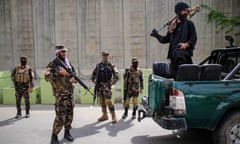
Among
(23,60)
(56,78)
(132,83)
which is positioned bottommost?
(132,83)

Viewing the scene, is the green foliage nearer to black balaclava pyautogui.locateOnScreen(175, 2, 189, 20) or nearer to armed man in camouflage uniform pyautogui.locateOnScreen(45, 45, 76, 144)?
black balaclava pyautogui.locateOnScreen(175, 2, 189, 20)

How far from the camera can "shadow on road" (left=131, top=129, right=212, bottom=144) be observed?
Answer: 5.93 meters

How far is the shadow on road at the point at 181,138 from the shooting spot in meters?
5.93

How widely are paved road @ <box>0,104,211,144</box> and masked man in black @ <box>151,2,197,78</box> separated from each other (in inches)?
56.3

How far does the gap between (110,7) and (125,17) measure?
2.60ft

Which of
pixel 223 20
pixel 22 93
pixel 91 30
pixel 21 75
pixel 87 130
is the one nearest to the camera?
pixel 87 130

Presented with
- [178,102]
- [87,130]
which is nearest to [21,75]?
[87,130]

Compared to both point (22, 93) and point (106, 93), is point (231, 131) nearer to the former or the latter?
point (106, 93)

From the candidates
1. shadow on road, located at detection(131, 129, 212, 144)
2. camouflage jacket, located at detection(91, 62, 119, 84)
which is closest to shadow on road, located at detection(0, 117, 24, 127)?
camouflage jacket, located at detection(91, 62, 119, 84)

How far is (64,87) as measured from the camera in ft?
19.1

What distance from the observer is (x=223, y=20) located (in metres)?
12.0

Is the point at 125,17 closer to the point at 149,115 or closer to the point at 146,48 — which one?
the point at 146,48

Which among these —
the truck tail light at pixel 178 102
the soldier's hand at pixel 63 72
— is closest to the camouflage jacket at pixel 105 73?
the soldier's hand at pixel 63 72

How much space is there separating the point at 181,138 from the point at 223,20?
7213 mm
